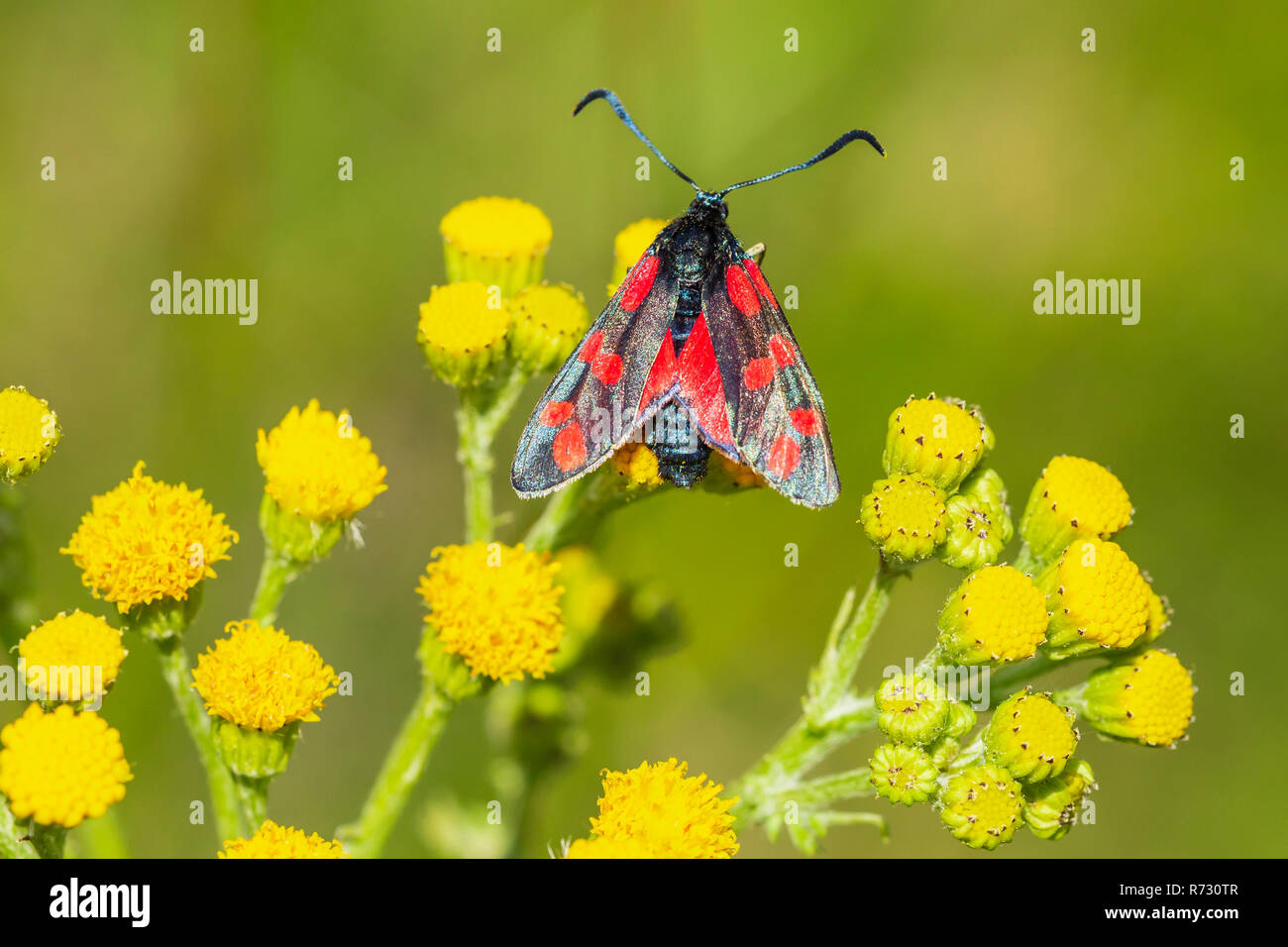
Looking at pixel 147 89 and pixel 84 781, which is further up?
pixel 147 89

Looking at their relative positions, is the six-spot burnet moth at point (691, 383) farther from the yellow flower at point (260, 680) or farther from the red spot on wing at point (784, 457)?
the yellow flower at point (260, 680)

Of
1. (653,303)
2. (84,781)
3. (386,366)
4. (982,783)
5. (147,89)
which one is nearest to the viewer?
(84,781)

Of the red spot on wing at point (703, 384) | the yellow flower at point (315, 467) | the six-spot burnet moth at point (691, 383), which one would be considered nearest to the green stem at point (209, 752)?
the yellow flower at point (315, 467)

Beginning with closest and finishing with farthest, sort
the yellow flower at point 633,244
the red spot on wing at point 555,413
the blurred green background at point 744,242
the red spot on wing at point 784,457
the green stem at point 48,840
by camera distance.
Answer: the green stem at point 48,840 < the red spot on wing at point 784,457 < the red spot on wing at point 555,413 < the yellow flower at point 633,244 < the blurred green background at point 744,242

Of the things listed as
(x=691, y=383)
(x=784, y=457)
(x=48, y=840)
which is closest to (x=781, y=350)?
(x=691, y=383)

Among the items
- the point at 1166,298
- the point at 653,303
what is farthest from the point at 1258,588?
the point at 653,303

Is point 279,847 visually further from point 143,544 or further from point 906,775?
point 906,775

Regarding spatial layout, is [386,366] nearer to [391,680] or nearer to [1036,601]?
[391,680]
